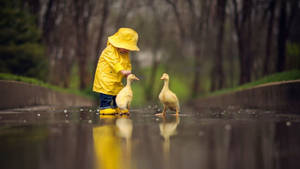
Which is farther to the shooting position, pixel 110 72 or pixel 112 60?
pixel 110 72

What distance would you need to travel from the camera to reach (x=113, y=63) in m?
12.3

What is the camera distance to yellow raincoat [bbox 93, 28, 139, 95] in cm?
1229

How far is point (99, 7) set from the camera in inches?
1591

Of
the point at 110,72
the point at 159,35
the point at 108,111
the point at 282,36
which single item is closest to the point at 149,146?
the point at 108,111

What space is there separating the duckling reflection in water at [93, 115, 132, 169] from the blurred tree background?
45.9ft

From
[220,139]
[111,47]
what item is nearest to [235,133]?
[220,139]

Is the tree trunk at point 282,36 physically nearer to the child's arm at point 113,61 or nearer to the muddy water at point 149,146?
the child's arm at point 113,61

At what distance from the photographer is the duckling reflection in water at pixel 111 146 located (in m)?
5.18

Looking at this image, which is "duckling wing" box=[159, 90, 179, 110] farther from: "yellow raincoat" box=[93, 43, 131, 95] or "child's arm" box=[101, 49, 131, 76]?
"yellow raincoat" box=[93, 43, 131, 95]

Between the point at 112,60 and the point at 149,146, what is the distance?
6.21 meters

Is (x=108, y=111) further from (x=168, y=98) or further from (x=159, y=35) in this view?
(x=159, y=35)

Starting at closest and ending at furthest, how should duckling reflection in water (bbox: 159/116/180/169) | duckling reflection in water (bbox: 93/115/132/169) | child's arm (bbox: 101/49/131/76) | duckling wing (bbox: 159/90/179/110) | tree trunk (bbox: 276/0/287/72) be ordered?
duckling reflection in water (bbox: 93/115/132/169) → duckling reflection in water (bbox: 159/116/180/169) → duckling wing (bbox: 159/90/179/110) → child's arm (bbox: 101/49/131/76) → tree trunk (bbox: 276/0/287/72)

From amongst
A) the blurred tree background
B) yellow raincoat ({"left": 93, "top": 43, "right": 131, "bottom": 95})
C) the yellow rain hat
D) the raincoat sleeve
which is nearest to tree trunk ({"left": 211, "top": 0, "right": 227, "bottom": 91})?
the blurred tree background

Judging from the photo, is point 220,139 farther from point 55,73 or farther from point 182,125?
point 55,73
